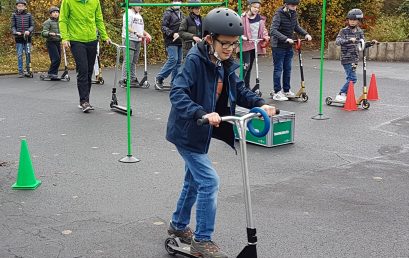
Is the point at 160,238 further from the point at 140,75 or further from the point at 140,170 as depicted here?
the point at 140,75

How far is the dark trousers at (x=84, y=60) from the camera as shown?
9.80 m

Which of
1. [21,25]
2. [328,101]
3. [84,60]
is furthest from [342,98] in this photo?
[21,25]

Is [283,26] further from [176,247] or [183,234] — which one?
[176,247]

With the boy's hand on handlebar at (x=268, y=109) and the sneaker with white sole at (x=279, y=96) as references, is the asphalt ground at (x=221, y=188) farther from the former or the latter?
the boy's hand on handlebar at (x=268, y=109)

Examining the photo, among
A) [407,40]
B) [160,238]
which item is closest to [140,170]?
[160,238]

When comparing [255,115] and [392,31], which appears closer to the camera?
[255,115]

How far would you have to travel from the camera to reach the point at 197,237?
437 centimetres

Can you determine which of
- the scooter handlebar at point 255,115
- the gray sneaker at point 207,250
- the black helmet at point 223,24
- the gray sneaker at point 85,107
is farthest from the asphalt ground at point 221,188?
the black helmet at point 223,24

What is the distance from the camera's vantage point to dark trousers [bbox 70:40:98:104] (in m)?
9.80

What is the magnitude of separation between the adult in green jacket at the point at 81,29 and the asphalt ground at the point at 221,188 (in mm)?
989

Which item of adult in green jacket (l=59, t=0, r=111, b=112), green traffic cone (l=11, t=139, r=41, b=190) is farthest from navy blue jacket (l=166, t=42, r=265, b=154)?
adult in green jacket (l=59, t=0, r=111, b=112)

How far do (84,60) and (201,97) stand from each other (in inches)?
236

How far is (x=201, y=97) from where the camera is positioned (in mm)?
4301

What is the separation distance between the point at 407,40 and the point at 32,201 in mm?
16155
